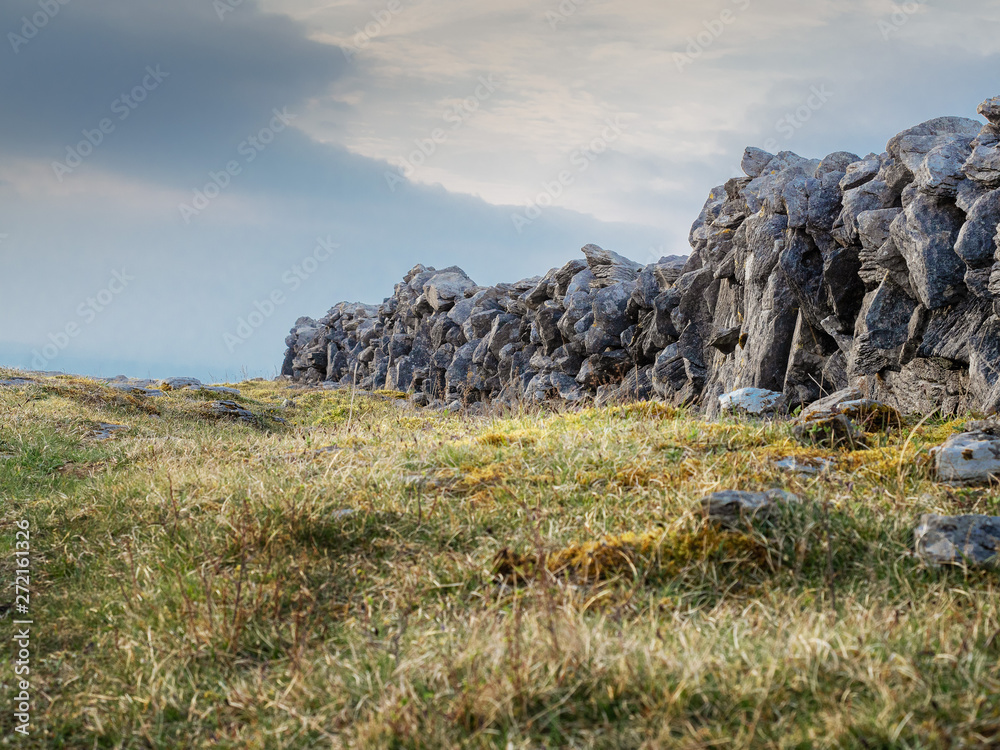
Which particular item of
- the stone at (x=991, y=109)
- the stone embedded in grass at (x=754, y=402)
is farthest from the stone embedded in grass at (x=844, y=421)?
the stone at (x=991, y=109)

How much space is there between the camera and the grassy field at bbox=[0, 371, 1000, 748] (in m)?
3.28

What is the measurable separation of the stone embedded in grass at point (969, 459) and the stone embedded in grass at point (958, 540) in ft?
5.04

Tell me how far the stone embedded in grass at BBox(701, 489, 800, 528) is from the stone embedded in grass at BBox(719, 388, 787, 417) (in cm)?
586

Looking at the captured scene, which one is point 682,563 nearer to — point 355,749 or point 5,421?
point 355,749

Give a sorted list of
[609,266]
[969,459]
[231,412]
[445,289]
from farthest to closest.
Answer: [445,289], [609,266], [231,412], [969,459]

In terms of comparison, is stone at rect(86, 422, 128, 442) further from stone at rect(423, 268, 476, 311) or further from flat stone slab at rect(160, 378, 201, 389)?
stone at rect(423, 268, 476, 311)

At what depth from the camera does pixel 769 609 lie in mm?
4215

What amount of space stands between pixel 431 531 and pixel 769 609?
278 centimetres

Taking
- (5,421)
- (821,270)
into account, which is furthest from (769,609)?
(5,421)

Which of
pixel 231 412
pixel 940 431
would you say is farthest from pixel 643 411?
pixel 231 412

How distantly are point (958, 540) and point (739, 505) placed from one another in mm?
1418

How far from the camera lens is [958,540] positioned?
4.71 meters

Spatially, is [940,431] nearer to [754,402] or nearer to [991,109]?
[754,402]

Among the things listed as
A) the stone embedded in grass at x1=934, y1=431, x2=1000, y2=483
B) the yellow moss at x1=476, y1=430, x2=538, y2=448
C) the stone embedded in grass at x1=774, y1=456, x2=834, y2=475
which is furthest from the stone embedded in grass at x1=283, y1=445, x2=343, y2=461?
the stone embedded in grass at x1=934, y1=431, x2=1000, y2=483
